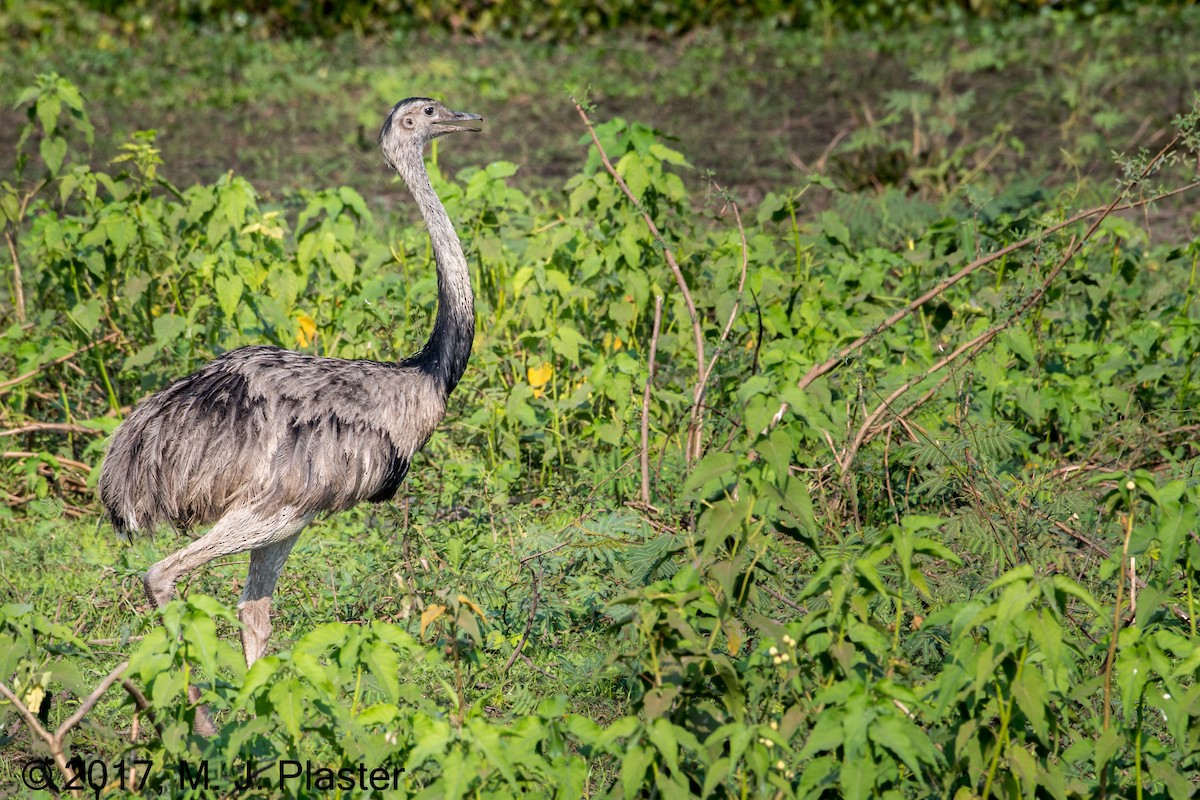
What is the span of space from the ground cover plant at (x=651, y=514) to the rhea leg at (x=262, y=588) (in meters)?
0.18

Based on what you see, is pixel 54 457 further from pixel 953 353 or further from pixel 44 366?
pixel 953 353

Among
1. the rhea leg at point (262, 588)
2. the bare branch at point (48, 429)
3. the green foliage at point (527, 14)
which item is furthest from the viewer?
the green foliage at point (527, 14)

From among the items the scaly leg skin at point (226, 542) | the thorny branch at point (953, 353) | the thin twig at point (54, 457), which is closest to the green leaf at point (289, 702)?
the scaly leg skin at point (226, 542)

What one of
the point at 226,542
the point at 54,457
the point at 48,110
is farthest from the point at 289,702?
the point at 48,110

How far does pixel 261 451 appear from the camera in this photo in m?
5.15

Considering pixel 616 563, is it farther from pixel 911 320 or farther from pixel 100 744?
pixel 911 320

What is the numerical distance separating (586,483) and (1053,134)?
20.7ft

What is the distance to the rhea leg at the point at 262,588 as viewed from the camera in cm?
532

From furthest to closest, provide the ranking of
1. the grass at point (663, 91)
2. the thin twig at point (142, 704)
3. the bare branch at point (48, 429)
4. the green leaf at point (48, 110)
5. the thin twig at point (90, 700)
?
the grass at point (663, 91) → the green leaf at point (48, 110) → the bare branch at point (48, 429) → the thin twig at point (142, 704) → the thin twig at point (90, 700)

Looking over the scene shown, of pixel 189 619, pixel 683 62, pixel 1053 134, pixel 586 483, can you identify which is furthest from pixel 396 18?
pixel 189 619

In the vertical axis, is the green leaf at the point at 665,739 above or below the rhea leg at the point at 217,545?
above

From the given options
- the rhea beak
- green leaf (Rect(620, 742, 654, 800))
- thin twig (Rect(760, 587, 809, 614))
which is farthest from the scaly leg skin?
green leaf (Rect(620, 742, 654, 800))

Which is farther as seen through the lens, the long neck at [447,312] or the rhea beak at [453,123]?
the rhea beak at [453,123]

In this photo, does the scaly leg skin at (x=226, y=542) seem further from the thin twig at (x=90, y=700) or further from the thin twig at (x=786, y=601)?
the thin twig at (x=786, y=601)
